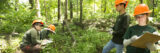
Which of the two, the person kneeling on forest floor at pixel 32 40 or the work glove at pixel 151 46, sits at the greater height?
the work glove at pixel 151 46

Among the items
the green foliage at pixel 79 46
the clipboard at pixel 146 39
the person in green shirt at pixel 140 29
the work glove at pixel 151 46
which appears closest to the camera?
the clipboard at pixel 146 39

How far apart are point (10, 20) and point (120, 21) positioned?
620cm

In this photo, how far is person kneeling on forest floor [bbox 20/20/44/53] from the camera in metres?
4.64

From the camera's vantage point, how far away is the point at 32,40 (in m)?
4.73

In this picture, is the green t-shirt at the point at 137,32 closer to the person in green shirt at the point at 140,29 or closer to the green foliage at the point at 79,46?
the person in green shirt at the point at 140,29

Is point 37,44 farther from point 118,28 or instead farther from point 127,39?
point 127,39

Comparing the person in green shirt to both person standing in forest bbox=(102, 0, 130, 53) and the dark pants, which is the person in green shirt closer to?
person standing in forest bbox=(102, 0, 130, 53)

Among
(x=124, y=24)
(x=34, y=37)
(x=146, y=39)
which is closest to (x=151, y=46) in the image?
(x=146, y=39)

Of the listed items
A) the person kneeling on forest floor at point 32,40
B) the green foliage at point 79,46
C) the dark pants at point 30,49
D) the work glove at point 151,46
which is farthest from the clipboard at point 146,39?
the green foliage at point 79,46

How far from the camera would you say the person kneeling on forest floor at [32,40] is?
4641 millimetres

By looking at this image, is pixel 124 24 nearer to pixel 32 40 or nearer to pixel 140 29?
pixel 140 29

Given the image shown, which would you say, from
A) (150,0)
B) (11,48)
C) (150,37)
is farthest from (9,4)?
(150,0)

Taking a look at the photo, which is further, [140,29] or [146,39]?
[140,29]

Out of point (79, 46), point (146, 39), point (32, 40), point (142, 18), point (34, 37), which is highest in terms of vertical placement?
point (142, 18)
